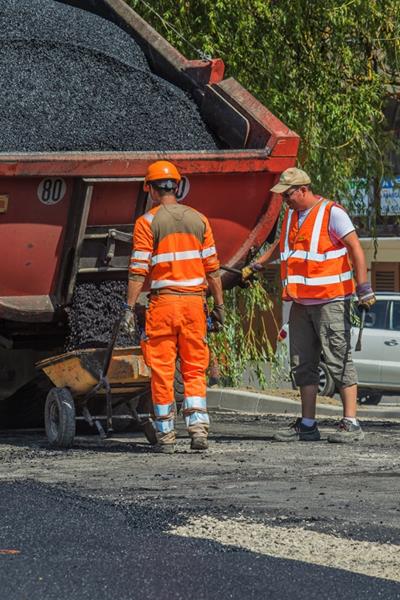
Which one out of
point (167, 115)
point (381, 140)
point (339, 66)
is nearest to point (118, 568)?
point (167, 115)

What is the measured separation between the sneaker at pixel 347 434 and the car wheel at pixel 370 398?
9.58 meters

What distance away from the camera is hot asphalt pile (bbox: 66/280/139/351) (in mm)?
9273

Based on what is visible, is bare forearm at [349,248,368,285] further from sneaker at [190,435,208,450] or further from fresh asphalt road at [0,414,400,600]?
sneaker at [190,435,208,450]

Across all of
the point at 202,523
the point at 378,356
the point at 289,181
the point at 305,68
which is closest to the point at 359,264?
Result: the point at 289,181

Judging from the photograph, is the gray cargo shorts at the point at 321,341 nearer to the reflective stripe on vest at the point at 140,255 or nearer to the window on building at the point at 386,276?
the reflective stripe on vest at the point at 140,255

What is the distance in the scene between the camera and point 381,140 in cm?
1540

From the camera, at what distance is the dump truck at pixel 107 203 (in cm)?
891

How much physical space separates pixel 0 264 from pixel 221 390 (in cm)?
514

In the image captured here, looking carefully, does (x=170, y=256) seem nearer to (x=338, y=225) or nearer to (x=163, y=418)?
(x=163, y=418)

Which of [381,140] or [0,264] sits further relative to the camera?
[381,140]

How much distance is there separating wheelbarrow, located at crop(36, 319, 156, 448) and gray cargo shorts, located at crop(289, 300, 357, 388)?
100cm

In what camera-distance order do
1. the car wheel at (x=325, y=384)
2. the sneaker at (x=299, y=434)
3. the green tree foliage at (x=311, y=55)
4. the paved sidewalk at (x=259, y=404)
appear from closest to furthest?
the sneaker at (x=299, y=434) < the paved sidewalk at (x=259, y=404) < the green tree foliage at (x=311, y=55) < the car wheel at (x=325, y=384)

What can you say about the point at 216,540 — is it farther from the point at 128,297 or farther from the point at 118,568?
the point at 128,297

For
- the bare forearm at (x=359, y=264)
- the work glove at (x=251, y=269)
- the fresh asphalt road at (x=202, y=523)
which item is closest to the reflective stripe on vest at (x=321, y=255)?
the bare forearm at (x=359, y=264)
